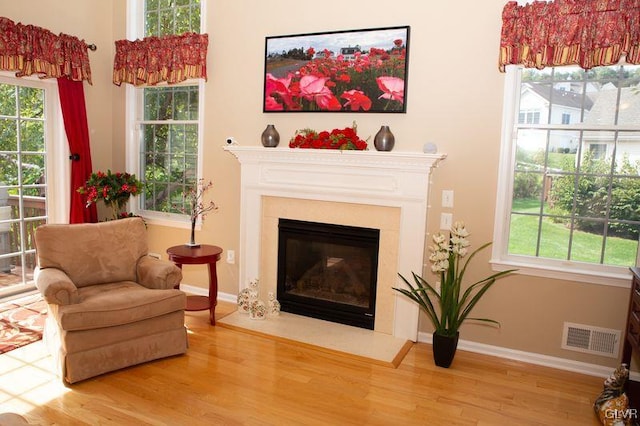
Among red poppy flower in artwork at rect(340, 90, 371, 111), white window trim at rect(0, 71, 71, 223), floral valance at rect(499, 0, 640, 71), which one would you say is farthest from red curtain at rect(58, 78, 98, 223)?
floral valance at rect(499, 0, 640, 71)

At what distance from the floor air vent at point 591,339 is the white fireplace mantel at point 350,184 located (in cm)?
109

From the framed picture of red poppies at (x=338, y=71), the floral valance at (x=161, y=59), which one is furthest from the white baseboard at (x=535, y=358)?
the floral valance at (x=161, y=59)

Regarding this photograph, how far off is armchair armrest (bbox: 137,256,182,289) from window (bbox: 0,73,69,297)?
1.83 metres

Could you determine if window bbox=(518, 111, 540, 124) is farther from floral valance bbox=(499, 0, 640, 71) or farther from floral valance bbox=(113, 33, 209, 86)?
floral valance bbox=(113, 33, 209, 86)

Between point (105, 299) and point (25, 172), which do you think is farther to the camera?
point (25, 172)

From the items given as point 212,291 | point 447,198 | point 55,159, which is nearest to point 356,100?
point 447,198

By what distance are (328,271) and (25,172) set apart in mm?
3054

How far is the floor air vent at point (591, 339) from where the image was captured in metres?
3.33

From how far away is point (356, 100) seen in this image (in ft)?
13.0

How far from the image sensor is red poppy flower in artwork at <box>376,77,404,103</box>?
12.4 ft

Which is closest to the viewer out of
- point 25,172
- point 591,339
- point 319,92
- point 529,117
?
point 591,339

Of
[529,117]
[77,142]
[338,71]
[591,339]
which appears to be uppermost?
[338,71]

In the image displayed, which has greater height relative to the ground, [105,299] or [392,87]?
[392,87]

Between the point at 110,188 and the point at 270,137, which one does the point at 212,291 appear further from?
the point at 110,188
